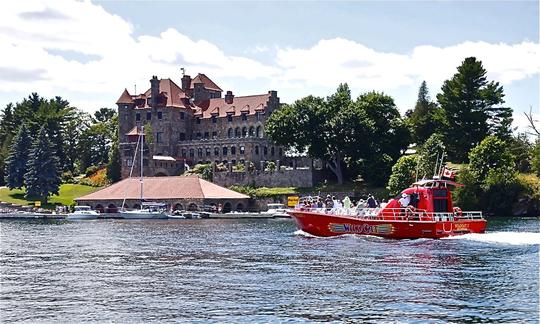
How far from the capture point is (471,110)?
110438 mm

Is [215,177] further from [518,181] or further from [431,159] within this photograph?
[518,181]

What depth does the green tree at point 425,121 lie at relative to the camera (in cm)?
11435

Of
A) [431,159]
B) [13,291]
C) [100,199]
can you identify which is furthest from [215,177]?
[13,291]

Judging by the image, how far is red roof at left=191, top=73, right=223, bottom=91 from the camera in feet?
495

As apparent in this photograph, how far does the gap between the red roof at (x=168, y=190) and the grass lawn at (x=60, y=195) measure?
9845mm

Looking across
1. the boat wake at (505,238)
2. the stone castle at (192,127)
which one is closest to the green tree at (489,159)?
the stone castle at (192,127)

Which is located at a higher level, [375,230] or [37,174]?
[37,174]

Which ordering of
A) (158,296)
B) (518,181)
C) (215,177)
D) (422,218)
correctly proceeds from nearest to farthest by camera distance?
(158,296) → (422,218) → (518,181) → (215,177)

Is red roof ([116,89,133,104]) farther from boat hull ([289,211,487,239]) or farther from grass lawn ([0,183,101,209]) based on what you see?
boat hull ([289,211,487,239])

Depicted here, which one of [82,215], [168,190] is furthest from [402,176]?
[82,215]

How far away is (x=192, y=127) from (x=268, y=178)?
93.5ft

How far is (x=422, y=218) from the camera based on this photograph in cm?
5316

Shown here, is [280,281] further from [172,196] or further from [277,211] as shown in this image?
[172,196]

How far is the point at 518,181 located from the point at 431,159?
1261cm
